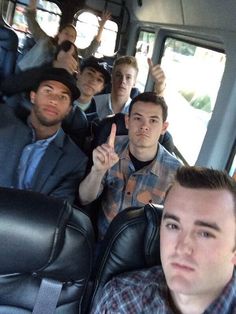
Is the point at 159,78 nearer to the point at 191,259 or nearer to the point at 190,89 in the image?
the point at 190,89

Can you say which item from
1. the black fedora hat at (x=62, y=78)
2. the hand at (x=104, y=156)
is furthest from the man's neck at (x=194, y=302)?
the black fedora hat at (x=62, y=78)

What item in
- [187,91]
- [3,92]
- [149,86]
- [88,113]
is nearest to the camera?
[3,92]

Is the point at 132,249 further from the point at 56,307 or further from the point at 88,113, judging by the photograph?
the point at 88,113

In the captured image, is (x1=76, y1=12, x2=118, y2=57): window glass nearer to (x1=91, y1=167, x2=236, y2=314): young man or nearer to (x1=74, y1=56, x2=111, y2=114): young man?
(x1=74, y1=56, x2=111, y2=114): young man

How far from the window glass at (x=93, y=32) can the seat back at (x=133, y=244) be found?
514 centimetres

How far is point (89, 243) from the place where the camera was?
1194 millimetres

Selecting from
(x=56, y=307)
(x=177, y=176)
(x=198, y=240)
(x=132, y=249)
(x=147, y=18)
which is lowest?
(x=56, y=307)

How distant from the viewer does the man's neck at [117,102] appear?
333 centimetres

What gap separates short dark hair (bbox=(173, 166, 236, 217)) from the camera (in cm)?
116

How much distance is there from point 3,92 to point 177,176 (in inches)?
74.3

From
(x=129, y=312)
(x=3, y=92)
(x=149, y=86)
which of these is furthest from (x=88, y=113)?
(x=129, y=312)

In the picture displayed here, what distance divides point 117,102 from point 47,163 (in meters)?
1.48

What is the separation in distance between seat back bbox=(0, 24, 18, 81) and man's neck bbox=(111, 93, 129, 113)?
1.31 metres

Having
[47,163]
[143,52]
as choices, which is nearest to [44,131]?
[47,163]
